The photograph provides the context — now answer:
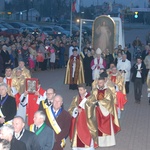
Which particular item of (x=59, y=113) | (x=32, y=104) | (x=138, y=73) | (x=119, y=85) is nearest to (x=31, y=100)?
(x=32, y=104)

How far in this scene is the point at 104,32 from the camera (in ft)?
83.2

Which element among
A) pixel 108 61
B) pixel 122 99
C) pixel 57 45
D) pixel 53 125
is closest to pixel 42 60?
pixel 57 45

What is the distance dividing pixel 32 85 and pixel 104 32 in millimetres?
14255

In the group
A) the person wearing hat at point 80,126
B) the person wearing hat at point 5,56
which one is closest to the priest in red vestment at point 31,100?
the person wearing hat at point 80,126

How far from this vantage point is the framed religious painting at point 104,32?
25203mm

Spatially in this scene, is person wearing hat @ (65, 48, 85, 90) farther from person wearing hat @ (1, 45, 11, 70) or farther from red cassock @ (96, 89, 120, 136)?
red cassock @ (96, 89, 120, 136)

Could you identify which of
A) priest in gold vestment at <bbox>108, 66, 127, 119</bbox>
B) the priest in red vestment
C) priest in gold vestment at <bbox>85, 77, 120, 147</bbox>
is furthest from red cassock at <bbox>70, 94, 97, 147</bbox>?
priest in gold vestment at <bbox>108, 66, 127, 119</bbox>

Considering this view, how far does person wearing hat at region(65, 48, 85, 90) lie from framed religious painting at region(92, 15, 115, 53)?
519 centimetres

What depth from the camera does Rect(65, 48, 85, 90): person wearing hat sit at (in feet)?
65.9

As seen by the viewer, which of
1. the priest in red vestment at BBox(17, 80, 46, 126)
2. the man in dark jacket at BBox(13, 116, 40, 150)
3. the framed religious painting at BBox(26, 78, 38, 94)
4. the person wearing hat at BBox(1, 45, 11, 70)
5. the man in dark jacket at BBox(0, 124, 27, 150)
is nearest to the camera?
the man in dark jacket at BBox(0, 124, 27, 150)

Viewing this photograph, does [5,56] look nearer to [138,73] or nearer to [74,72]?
[74,72]

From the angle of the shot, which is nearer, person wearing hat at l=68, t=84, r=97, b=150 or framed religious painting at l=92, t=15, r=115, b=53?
person wearing hat at l=68, t=84, r=97, b=150

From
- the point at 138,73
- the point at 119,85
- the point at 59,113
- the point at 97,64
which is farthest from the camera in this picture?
the point at 97,64

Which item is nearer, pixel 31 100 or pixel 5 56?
pixel 31 100
